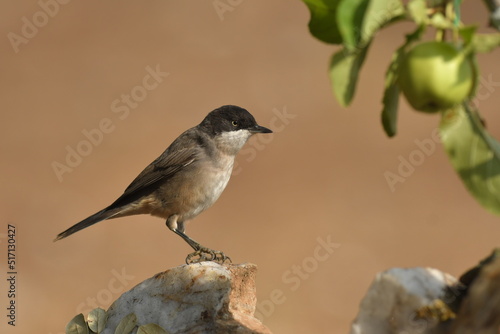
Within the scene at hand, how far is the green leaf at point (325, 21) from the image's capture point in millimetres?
1872

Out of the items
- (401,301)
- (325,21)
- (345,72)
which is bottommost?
(401,301)

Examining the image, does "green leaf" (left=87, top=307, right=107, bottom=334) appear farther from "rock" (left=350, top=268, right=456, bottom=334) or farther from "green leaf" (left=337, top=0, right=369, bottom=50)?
"green leaf" (left=337, top=0, right=369, bottom=50)

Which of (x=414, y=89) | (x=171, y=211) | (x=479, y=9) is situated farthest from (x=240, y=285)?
(x=479, y=9)

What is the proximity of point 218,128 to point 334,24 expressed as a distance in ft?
12.0

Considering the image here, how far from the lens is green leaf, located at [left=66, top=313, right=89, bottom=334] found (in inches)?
121

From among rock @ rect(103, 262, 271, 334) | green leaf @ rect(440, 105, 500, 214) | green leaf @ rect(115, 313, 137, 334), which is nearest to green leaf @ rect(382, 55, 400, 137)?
green leaf @ rect(440, 105, 500, 214)

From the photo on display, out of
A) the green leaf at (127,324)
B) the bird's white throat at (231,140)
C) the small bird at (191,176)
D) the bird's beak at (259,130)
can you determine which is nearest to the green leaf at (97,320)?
the green leaf at (127,324)

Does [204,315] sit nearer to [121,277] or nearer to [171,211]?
[171,211]

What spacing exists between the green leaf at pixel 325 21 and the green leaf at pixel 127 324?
65.2 inches

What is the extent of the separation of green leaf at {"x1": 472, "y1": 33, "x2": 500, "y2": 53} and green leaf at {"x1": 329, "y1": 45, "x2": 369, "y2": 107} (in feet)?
0.89

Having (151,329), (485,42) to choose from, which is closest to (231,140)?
(151,329)

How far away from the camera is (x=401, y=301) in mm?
2129

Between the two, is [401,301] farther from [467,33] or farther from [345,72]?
[467,33]

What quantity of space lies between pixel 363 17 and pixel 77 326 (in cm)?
210
